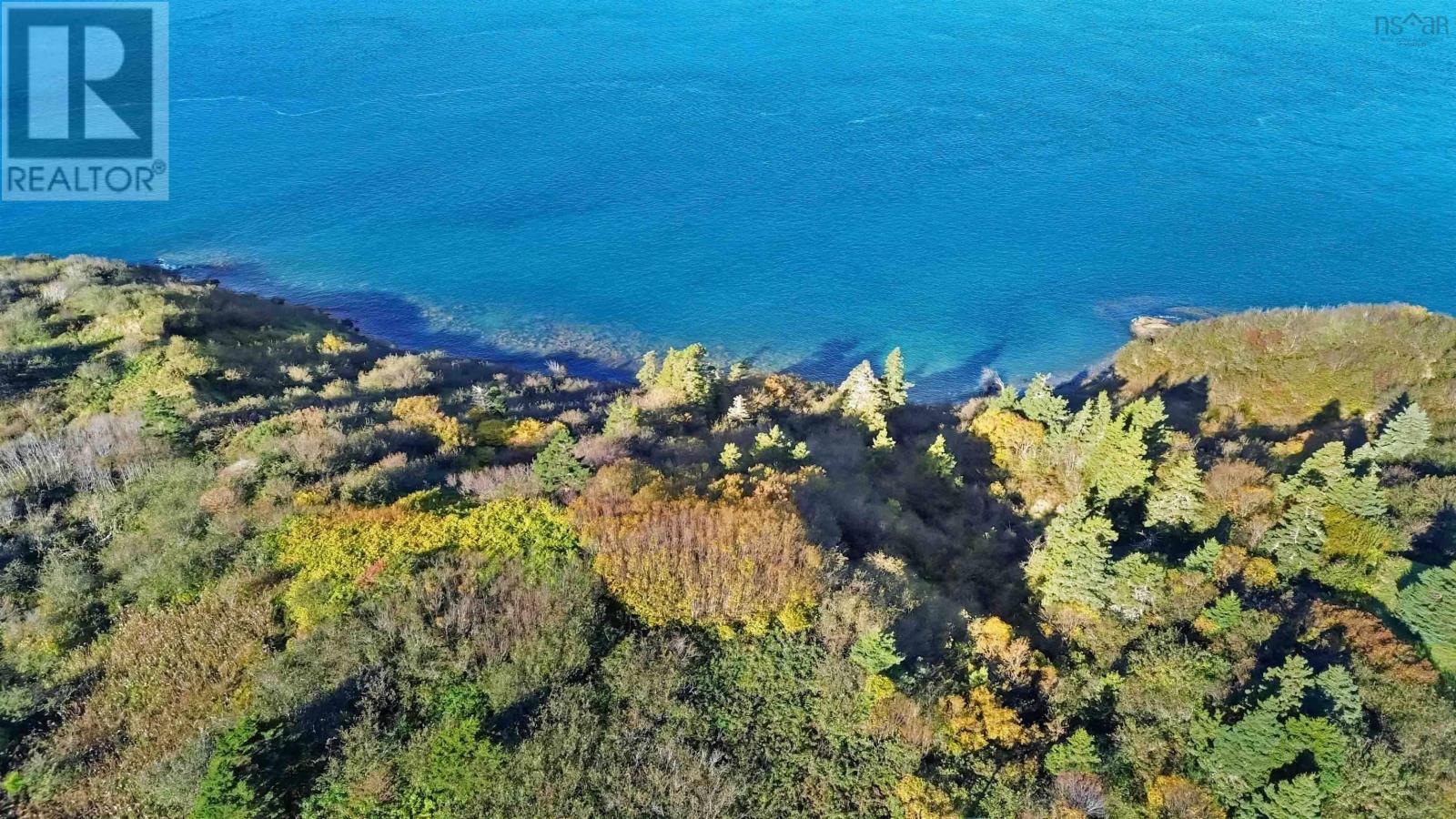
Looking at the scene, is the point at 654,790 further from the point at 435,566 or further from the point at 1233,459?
the point at 1233,459

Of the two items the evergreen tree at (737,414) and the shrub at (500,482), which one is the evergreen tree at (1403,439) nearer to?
the evergreen tree at (737,414)

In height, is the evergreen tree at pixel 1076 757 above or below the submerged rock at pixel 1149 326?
below

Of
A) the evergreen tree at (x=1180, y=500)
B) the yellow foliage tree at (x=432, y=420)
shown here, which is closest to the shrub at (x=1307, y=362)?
the evergreen tree at (x=1180, y=500)

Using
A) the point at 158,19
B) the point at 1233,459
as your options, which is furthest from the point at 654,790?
the point at 158,19

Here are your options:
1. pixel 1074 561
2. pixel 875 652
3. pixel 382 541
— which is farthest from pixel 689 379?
pixel 875 652

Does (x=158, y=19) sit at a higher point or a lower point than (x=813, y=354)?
higher

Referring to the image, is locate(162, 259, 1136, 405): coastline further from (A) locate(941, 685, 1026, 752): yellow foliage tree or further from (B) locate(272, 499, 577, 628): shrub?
(A) locate(941, 685, 1026, 752): yellow foliage tree
